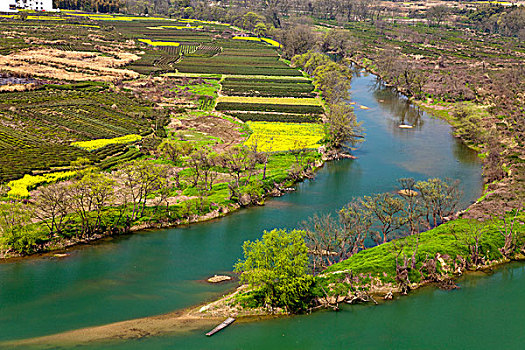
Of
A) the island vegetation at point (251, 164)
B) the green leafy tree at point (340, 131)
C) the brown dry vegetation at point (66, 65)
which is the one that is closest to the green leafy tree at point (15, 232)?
the island vegetation at point (251, 164)

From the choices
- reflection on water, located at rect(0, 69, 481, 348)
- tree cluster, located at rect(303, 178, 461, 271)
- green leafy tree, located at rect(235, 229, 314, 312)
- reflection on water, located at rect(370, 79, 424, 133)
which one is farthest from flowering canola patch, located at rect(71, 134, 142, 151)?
reflection on water, located at rect(370, 79, 424, 133)

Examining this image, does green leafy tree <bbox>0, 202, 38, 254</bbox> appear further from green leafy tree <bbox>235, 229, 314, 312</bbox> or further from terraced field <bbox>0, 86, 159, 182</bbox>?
green leafy tree <bbox>235, 229, 314, 312</bbox>

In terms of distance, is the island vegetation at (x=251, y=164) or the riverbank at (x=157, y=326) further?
the island vegetation at (x=251, y=164)

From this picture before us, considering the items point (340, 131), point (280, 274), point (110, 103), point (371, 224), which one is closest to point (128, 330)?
point (280, 274)

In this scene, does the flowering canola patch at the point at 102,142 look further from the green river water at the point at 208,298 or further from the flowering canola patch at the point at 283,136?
the green river water at the point at 208,298

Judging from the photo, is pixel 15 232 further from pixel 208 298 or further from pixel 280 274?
pixel 280 274

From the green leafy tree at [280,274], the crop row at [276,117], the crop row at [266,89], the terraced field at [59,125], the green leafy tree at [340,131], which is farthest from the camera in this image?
the crop row at [266,89]

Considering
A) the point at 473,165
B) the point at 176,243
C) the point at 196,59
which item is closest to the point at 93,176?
the point at 176,243

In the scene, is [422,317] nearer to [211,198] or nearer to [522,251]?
[522,251]
